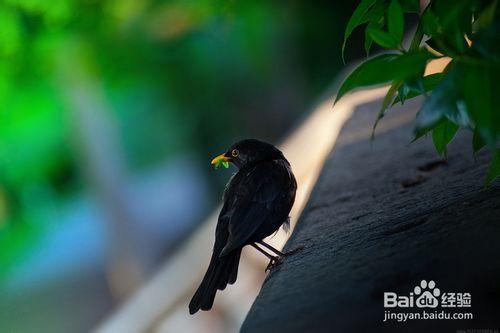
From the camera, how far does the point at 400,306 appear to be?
5.08 feet

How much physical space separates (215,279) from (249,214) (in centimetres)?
37

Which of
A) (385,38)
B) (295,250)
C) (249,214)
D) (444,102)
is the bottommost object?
(295,250)

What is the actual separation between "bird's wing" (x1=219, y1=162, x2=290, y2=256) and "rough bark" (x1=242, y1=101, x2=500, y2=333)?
0.51 ft

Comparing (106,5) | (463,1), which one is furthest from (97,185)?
(463,1)

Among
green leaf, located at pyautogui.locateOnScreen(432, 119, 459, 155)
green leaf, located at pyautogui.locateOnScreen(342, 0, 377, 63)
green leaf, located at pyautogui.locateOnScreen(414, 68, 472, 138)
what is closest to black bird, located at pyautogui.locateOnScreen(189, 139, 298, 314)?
green leaf, located at pyautogui.locateOnScreen(432, 119, 459, 155)

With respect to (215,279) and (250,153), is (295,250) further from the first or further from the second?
(250,153)

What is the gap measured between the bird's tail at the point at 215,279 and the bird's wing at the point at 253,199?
0.08 metres

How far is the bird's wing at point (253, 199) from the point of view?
276 cm

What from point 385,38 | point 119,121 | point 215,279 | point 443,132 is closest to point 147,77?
point 119,121

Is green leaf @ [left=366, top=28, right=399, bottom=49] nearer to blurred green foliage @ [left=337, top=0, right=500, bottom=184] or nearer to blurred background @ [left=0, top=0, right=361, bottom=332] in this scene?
blurred green foliage @ [left=337, top=0, right=500, bottom=184]

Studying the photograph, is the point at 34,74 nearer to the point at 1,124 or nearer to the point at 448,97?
the point at 1,124

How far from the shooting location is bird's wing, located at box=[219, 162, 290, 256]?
2.76 m

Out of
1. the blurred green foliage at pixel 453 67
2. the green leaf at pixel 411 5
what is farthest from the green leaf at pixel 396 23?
the green leaf at pixel 411 5

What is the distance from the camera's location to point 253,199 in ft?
9.44
